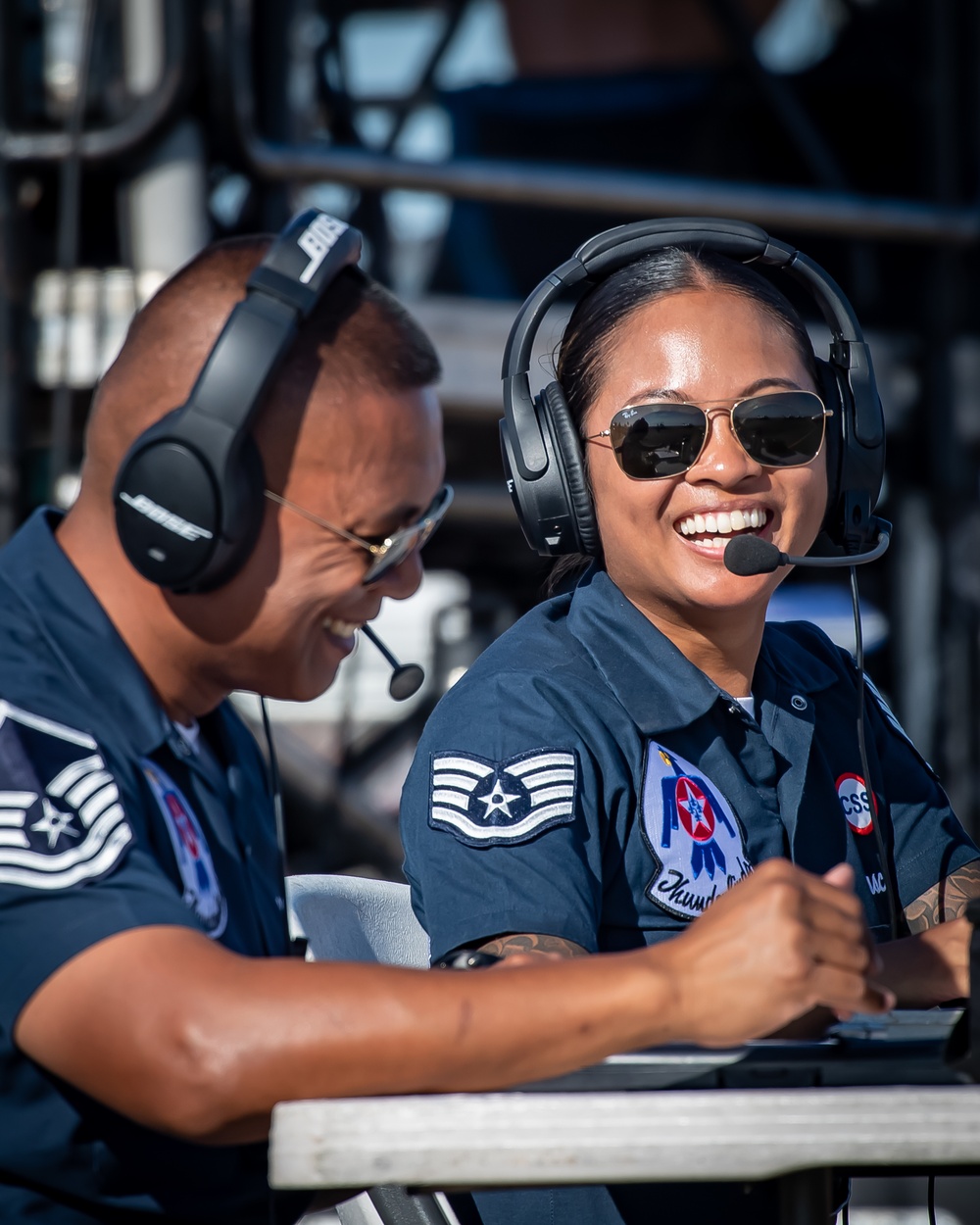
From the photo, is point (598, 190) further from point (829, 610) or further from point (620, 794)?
point (829, 610)

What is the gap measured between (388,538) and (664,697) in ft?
1.53

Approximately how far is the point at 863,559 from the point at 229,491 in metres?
0.83

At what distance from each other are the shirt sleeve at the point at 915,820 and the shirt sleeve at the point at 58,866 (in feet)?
3.46

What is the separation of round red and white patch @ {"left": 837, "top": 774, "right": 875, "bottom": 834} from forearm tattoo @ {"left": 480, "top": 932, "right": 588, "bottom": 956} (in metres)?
0.51

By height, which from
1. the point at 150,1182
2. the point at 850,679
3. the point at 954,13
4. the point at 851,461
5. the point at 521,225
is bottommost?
the point at 150,1182

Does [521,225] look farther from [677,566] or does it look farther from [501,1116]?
[501,1116]

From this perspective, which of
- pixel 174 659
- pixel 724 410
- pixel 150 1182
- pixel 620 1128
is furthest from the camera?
pixel 724 410

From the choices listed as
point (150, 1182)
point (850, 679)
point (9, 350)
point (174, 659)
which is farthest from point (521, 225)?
point (150, 1182)

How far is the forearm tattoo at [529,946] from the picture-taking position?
1.29 meters

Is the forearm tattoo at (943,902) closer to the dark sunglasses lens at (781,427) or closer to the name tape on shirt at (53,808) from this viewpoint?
the dark sunglasses lens at (781,427)

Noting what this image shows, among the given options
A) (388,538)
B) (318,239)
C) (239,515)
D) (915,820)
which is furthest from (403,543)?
(915,820)

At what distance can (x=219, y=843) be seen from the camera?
127 centimetres

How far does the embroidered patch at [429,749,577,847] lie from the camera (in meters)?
1.37

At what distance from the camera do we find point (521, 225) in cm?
405
